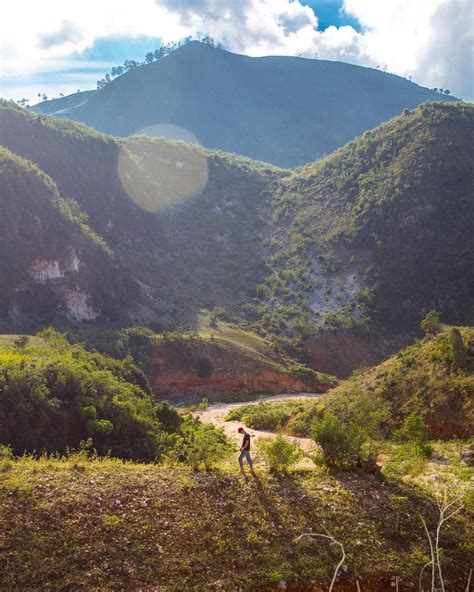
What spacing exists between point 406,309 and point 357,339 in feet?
19.6

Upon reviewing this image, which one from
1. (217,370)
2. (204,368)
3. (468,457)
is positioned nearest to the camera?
(468,457)

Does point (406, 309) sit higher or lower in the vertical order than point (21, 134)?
lower

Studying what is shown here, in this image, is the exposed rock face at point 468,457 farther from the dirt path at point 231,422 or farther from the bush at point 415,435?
the dirt path at point 231,422

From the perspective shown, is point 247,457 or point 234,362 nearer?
point 247,457

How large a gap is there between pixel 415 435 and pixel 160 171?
61.9 m

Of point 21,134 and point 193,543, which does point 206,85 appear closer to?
point 21,134

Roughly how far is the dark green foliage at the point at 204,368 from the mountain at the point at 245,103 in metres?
116

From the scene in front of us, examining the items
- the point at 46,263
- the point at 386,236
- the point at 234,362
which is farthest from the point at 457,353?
the point at 386,236

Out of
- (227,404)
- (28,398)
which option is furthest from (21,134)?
(28,398)

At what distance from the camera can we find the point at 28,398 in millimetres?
16422

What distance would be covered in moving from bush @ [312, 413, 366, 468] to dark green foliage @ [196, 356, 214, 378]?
27.8m

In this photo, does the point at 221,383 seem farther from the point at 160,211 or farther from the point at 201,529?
the point at 160,211

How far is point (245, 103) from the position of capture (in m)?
164

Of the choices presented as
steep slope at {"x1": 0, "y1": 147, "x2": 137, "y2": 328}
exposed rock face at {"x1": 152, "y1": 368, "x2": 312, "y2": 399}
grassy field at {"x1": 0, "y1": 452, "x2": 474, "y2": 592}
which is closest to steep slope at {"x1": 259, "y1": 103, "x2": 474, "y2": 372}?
exposed rock face at {"x1": 152, "y1": 368, "x2": 312, "y2": 399}
